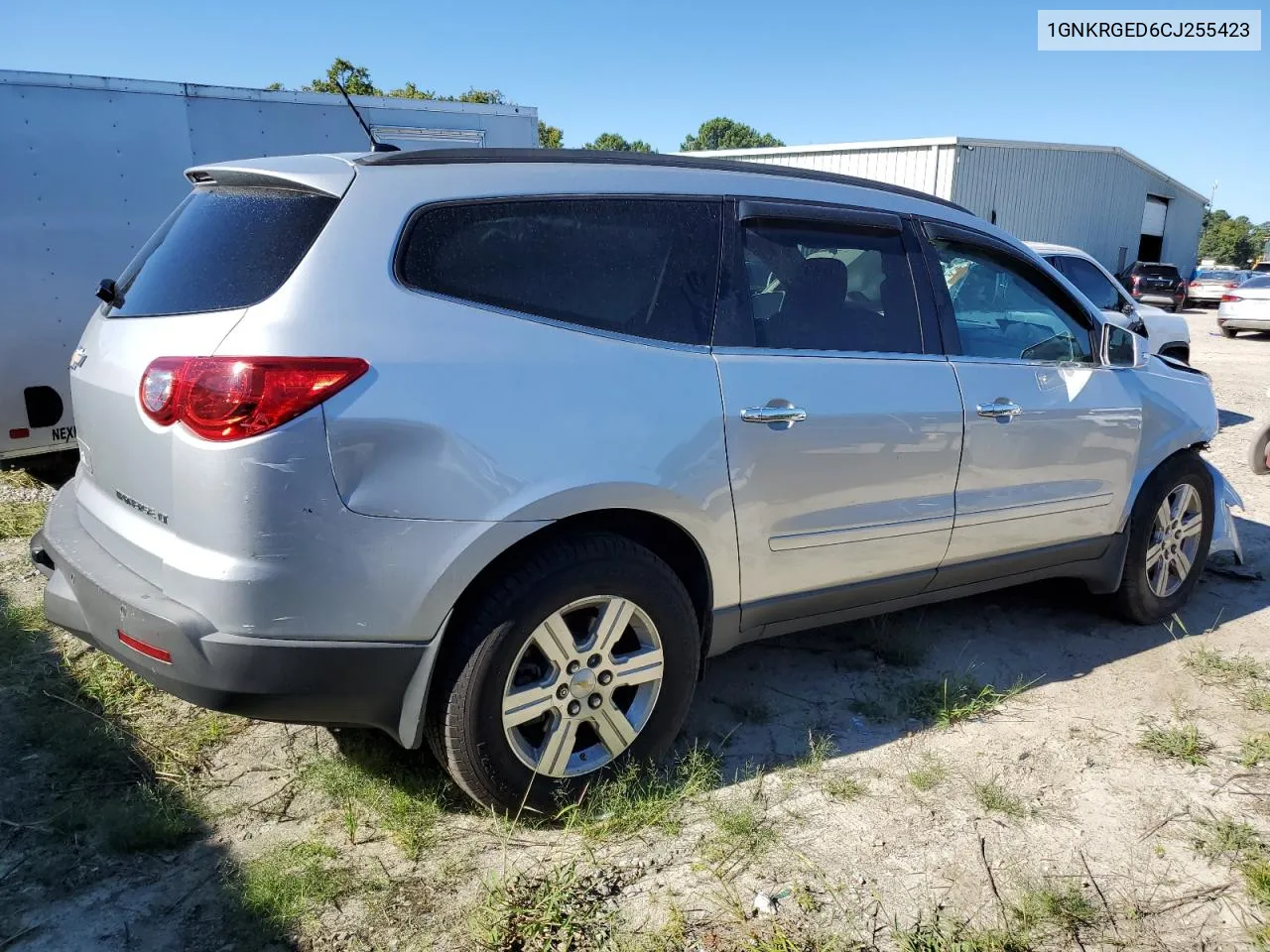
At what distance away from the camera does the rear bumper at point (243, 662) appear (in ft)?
7.59

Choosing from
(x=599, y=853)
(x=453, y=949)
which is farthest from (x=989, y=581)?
(x=453, y=949)

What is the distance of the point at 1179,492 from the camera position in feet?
14.7

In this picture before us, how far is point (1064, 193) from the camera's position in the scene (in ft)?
95.5

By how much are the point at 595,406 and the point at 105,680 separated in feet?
7.42

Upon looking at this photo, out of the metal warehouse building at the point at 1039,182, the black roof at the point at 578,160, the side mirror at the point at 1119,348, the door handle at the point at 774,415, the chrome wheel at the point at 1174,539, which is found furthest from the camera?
the metal warehouse building at the point at 1039,182

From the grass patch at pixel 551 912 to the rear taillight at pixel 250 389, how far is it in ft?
4.35

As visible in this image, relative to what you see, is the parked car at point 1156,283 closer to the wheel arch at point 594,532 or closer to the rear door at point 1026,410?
the rear door at point 1026,410

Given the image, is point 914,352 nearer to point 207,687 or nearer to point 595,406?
point 595,406

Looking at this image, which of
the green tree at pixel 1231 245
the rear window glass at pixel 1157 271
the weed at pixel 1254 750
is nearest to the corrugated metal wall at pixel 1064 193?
the rear window glass at pixel 1157 271

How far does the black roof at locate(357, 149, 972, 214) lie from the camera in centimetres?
264

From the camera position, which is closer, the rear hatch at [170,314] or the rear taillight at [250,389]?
the rear taillight at [250,389]

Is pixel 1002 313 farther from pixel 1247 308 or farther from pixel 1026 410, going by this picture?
pixel 1247 308

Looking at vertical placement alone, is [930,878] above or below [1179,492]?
below

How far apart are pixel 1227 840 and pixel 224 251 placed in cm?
336
